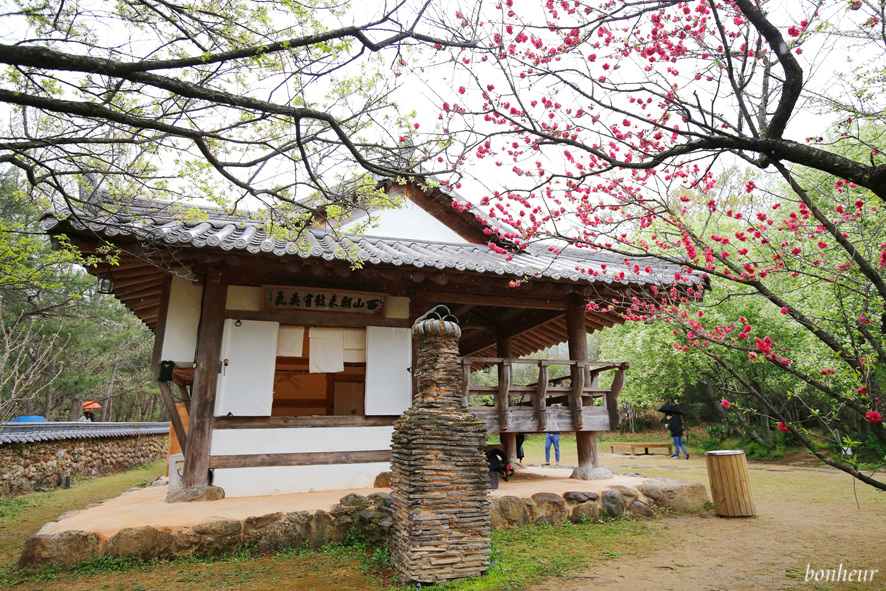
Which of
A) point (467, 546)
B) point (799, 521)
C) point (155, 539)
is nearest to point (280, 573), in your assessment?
point (155, 539)

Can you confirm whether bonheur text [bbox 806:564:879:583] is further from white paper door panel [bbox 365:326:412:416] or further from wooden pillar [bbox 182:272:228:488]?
wooden pillar [bbox 182:272:228:488]

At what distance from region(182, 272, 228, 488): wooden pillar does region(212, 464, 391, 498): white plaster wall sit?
0.68ft

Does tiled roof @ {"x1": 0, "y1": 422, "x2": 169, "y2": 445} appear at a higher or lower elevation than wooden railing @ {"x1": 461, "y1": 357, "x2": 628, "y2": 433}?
lower

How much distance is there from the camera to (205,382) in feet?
22.5

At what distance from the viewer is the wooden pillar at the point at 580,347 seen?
27.5 ft

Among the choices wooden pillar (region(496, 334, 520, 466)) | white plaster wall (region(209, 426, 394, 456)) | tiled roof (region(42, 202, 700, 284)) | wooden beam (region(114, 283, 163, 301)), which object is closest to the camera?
tiled roof (region(42, 202, 700, 284))

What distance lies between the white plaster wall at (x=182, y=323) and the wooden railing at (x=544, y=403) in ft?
13.2

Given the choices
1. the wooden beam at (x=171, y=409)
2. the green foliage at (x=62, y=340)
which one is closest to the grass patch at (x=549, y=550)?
the wooden beam at (x=171, y=409)

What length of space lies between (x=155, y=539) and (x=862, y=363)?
647 cm

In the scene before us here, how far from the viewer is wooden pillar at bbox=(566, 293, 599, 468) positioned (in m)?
8.38

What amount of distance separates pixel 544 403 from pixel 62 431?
13.2m

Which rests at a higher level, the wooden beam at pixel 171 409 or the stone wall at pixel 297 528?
the wooden beam at pixel 171 409

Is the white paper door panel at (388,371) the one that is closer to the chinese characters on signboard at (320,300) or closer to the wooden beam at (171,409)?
the chinese characters on signboard at (320,300)

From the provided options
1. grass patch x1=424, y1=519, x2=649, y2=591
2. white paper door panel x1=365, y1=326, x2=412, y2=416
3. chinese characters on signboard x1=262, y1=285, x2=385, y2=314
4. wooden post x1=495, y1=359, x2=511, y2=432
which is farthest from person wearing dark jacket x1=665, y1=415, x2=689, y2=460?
chinese characters on signboard x1=262, y1=285, x2=385, y2=314
